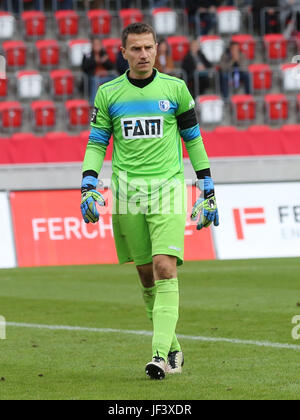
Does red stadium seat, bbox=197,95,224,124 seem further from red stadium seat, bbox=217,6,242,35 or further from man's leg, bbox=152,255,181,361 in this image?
man's leg, bbox=152,255,181,361

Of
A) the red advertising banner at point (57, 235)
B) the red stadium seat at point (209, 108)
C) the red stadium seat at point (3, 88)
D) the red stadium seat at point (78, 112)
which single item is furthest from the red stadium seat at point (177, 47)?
the red advertising banner at point (57, 235)

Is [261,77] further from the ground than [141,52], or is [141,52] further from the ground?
[261,77]

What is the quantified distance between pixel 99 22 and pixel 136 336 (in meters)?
16.4

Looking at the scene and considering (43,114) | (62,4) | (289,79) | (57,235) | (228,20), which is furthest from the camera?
(228,20)

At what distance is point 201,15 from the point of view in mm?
24984

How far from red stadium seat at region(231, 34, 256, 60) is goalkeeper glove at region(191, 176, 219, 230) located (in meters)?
17.9

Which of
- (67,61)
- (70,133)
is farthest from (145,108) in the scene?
→ (67,61)

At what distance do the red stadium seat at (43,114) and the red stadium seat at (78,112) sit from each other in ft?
1.16

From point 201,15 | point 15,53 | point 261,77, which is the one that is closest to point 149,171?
point 15,53

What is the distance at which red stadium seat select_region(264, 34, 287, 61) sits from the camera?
81.6 ft

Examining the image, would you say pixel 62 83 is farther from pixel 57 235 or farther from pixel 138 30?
pixel 138 30

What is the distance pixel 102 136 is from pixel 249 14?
1902 centimetres

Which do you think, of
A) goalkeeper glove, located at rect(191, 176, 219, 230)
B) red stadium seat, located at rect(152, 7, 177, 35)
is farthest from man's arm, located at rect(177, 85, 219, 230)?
red stadium seat, located at rect(152, 7, 177, 35)
